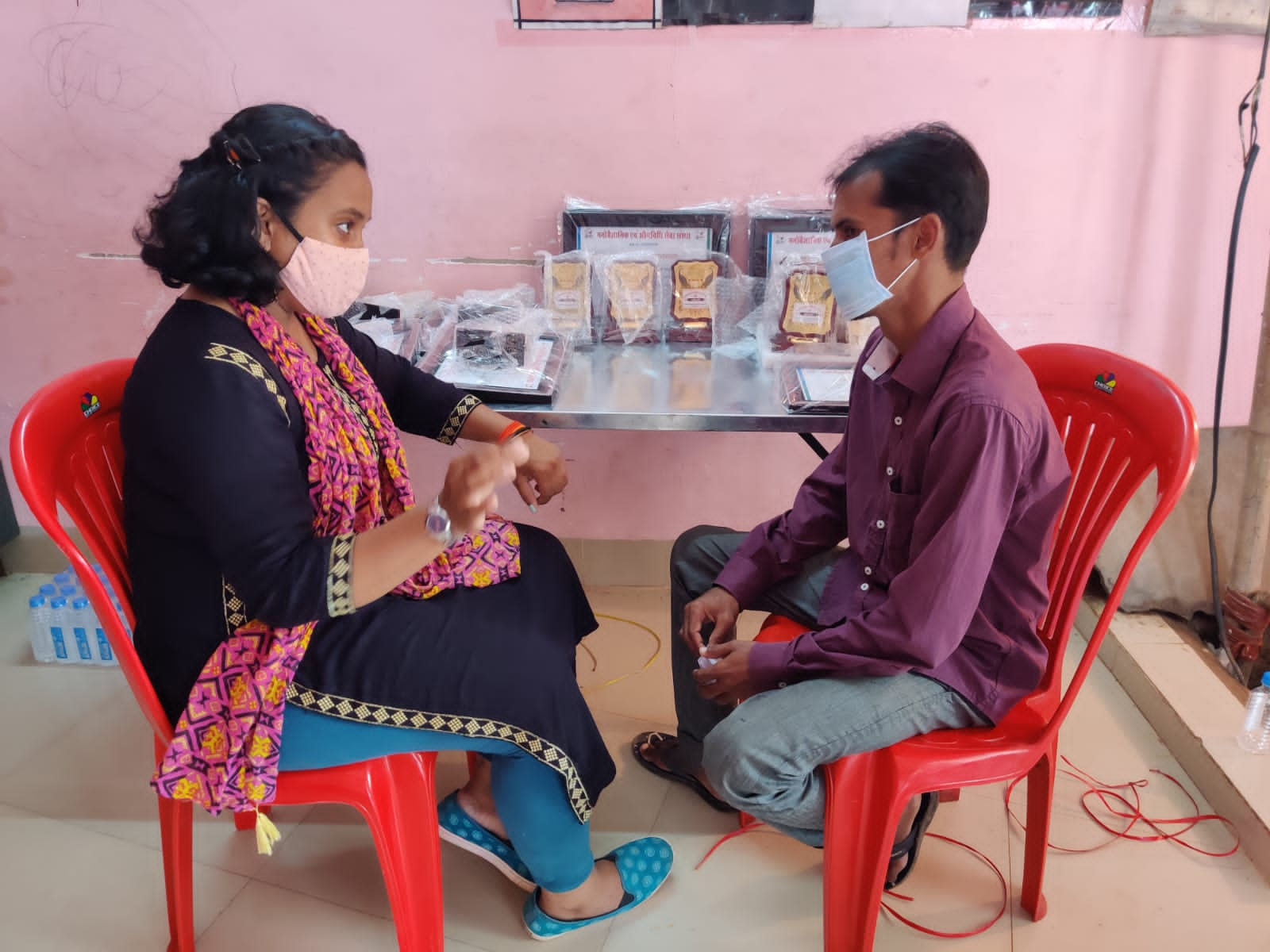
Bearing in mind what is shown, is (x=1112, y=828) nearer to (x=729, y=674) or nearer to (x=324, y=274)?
(x=729, y=674)

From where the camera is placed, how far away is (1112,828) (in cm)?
175

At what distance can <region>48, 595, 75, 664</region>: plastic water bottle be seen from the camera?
2.25 meters

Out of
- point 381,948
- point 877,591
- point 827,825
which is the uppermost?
point 877,591

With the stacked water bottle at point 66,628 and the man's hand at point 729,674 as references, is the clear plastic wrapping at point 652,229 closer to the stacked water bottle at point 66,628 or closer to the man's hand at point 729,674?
the man's hand at point 729,674

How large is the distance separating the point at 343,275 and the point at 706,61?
118cm

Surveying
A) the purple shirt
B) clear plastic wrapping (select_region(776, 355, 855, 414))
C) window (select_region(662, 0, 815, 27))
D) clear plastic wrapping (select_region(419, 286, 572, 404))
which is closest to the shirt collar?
the purple shirt

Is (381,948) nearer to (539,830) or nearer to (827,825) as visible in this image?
(539,830)

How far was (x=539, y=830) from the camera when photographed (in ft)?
4.49

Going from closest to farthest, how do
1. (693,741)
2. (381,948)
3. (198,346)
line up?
1. (198,346)
2. (381,948)
3. (693,741)

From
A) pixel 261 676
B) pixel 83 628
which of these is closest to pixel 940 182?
pixel 261 676

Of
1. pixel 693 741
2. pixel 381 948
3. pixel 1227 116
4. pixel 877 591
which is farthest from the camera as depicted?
pixel 1227 116

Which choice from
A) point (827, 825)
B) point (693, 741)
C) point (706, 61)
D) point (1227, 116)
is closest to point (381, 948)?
point (693, 741)

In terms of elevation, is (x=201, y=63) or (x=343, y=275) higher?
(x=201, y=63)

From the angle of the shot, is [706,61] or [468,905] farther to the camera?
[706,61]
